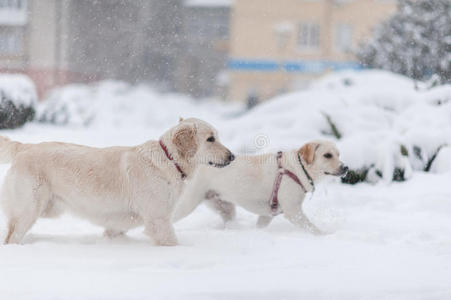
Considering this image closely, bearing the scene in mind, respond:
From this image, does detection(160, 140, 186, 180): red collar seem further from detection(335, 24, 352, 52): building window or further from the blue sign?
detection(335, 24, 352, 52): building window

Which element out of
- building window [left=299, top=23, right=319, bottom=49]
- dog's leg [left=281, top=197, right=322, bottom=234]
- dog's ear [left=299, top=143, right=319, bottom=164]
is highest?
dog's ear [left=299, top=143, right=319, bottom=164]

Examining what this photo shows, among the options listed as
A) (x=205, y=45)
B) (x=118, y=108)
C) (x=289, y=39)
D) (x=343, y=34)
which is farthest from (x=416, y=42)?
(x=343, y=34)

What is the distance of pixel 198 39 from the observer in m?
27.4

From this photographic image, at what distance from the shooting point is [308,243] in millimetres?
3965

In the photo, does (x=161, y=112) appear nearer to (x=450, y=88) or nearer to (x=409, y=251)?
(x=450, y=88)

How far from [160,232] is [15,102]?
21.6ft

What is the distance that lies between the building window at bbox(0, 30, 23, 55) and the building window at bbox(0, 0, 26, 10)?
1532 millimetres

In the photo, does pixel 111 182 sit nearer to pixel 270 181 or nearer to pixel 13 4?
pixel 270 181

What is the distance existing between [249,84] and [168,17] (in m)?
4.93

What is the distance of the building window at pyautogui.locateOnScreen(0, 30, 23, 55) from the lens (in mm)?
20812

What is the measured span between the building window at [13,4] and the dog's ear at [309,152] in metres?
20.6

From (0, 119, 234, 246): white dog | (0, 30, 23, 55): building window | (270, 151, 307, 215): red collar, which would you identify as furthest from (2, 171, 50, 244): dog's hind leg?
(0, 30, 23, 55): building window

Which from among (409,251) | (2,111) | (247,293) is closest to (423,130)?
(409,251)

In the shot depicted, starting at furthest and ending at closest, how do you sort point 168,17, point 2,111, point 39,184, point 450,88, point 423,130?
point 168,17
point 2,111
point 450,88
point 423,130
point 39,184
